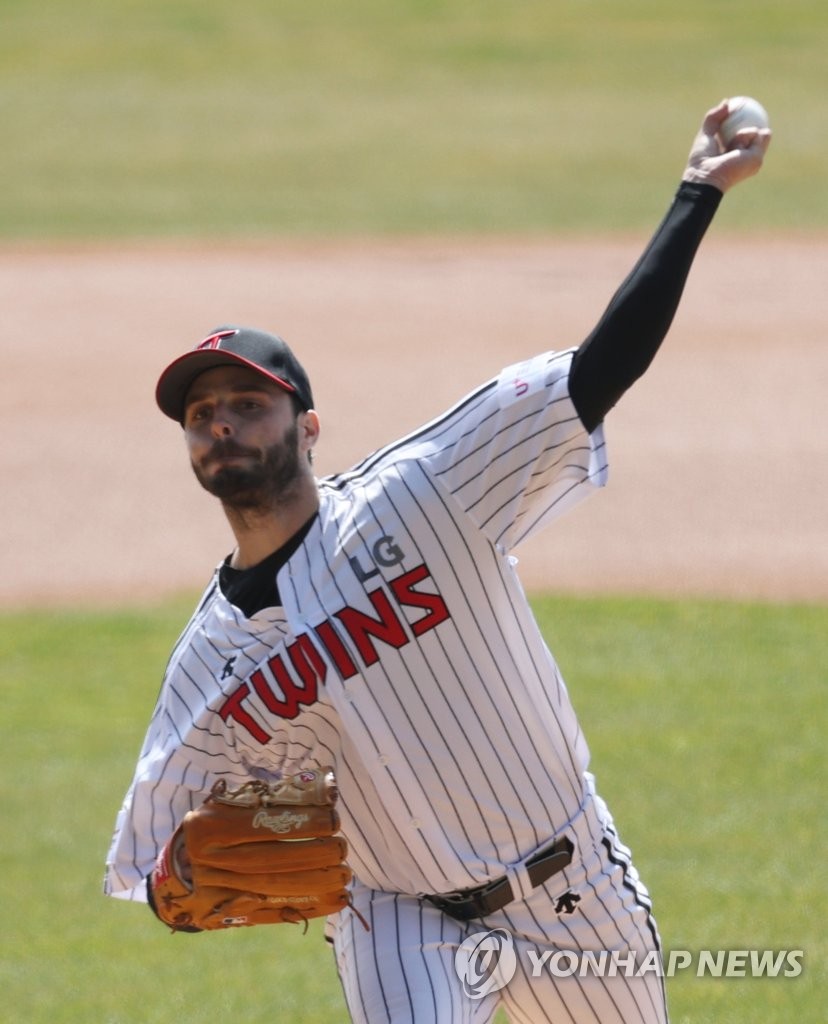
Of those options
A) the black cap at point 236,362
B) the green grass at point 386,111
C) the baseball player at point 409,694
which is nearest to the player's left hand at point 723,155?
the baseball player at point 409,694

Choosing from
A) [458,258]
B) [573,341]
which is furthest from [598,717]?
[458,258]

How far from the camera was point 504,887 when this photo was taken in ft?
10.0

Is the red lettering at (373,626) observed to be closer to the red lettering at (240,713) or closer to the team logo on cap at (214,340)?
the red lettering at (240,713)

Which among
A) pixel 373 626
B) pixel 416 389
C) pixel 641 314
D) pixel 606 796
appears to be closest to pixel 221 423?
pixel 373 626

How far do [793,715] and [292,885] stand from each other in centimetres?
409

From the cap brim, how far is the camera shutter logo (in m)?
1.05

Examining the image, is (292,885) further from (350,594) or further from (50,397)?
(50,397)

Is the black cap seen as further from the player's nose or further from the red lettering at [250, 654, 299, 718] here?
the red lettering at [250, 654, 299, 718]

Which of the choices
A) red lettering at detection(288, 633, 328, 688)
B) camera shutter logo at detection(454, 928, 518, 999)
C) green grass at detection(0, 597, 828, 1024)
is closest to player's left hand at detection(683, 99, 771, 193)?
red lettering at detection(288, 633, 328, 688)

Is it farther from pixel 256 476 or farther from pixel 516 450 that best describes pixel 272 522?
pixel 516 450

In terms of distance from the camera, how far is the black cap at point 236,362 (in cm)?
304

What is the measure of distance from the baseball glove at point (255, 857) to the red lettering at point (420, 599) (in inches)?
13.0

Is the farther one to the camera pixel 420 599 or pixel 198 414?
pixel 198 414

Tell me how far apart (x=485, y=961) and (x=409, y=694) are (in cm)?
51
